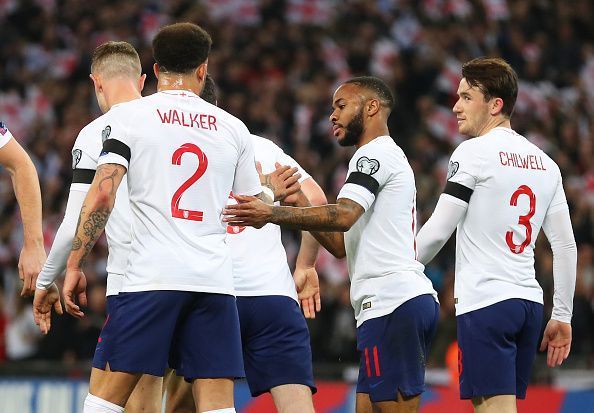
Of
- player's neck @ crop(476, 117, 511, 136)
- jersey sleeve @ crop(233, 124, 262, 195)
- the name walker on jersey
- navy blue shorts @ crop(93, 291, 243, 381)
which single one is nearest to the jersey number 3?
player's neck @ crop(476, 117, 511, 136)

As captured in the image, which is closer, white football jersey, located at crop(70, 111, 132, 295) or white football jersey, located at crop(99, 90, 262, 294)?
white football jersey, located at crop(99, 90, 262, 294)

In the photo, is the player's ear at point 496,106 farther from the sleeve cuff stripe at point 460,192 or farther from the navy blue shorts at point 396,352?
the navy blue shorts at point 396,352

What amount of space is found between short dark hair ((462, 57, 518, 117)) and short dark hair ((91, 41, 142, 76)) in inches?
77.4

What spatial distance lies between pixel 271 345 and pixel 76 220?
1.39 meters

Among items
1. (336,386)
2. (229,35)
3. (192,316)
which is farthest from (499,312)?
(229,35)


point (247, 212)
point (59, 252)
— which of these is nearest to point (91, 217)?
point (59, 252)

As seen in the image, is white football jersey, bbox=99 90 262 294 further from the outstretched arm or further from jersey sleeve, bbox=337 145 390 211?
the outstretched arm

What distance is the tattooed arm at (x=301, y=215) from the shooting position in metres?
5.43

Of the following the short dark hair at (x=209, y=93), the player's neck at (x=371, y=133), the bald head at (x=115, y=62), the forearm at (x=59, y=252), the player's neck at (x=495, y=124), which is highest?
the bald head at (x=115, y=62)

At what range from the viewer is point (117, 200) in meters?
6.36

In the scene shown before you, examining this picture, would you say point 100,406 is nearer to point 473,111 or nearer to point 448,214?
point 448,214

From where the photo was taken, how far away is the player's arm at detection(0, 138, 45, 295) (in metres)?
6.07

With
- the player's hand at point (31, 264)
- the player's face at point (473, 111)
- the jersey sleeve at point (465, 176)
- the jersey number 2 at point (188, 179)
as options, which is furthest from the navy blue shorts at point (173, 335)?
the player's face at point (473, 111)

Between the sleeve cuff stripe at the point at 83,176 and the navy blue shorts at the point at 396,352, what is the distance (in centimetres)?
173
